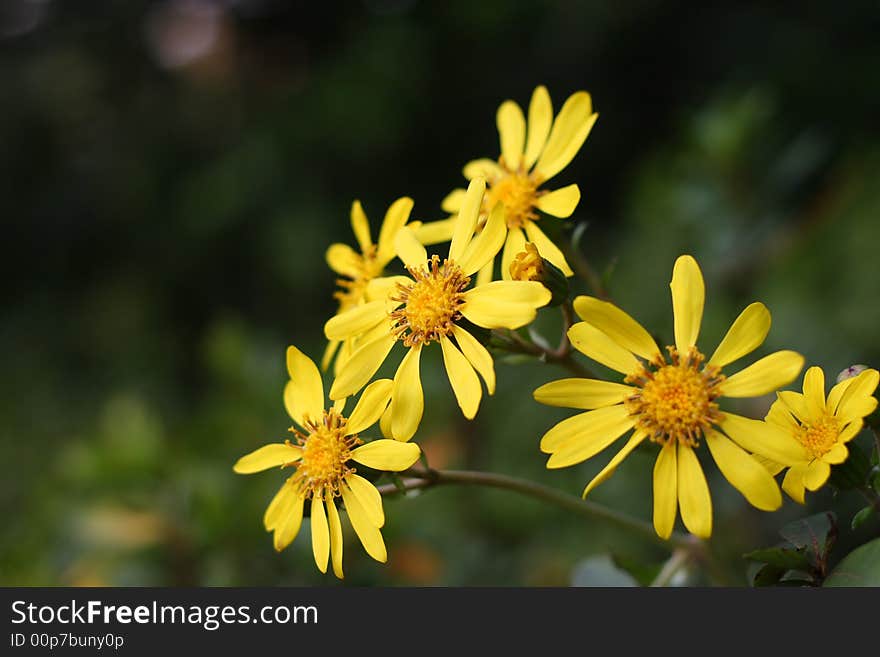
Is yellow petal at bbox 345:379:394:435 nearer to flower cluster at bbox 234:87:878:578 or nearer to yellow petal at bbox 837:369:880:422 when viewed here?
flower cluster at bbox 234:87:878:578

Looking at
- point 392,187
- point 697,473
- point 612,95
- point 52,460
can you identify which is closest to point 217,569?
point 697,473

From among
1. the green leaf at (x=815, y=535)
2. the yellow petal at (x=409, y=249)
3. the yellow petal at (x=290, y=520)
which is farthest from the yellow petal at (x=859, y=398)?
the yellow petal at (x=290, y=520)

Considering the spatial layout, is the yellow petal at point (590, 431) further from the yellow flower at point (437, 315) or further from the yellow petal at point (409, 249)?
the yellow petal at point (409, 249)

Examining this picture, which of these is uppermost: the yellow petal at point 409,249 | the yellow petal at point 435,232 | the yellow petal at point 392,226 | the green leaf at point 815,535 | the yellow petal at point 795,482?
the yellow petal at point 435,232

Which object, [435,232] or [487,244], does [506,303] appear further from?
[435,232]

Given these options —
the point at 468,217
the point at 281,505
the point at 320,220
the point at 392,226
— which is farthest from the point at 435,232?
the point at 320,220

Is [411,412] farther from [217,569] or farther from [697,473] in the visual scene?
[217,569]
